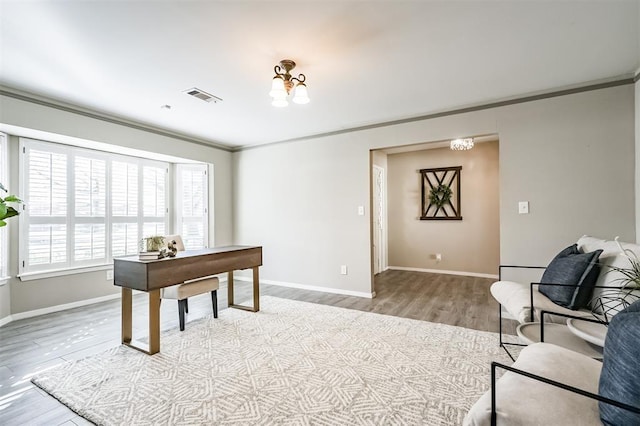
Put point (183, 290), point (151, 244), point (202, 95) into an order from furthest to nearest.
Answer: point (202, 95) → point (183, 290) → point (151, 244)

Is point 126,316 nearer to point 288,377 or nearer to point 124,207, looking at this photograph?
point 288,377

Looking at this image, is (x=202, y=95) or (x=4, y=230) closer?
(x=202, y=95)

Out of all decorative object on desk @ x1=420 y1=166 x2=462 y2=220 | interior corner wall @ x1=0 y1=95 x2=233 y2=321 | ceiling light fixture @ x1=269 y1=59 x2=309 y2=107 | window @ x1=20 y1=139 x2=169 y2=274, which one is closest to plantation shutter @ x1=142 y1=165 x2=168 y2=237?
window @ x1=20 y1=139 x2=169 y2=274

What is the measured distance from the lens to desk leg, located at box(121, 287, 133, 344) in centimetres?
268

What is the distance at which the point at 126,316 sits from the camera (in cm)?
271

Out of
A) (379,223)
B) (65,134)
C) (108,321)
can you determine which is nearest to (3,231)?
(65,134)

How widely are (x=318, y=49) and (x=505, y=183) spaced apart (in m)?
2.51

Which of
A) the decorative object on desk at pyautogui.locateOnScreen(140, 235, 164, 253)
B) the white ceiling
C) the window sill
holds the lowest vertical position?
the window sill

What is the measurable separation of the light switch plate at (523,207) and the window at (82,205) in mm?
5035

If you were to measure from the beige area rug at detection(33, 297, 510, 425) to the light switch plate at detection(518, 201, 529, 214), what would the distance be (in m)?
1.38

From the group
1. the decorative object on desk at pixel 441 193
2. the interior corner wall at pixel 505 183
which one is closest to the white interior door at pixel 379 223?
the decorative object on desk at pixel 441 193

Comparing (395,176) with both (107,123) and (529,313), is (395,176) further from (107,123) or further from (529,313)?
(107,123)

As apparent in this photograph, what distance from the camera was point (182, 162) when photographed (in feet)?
16.6

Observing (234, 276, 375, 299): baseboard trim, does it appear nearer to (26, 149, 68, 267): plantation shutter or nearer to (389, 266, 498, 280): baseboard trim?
(389, 266, 498, 280): baseboard trim
